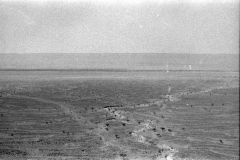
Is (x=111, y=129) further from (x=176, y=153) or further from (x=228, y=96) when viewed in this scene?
(x=228, y=96)

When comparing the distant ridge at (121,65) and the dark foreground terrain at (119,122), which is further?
the distant ridge at (121,65)

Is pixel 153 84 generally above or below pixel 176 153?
above

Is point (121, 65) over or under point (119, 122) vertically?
over

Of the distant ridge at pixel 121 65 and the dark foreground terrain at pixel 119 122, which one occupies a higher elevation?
the distant ridge at pixel 121 65

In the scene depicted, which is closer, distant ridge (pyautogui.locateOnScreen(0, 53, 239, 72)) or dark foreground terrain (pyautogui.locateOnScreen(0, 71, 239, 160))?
dark foreground terrain (pyautogui.locateOnScreen(0, 71, 239, 160))

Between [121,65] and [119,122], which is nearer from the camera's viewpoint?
[119,122]

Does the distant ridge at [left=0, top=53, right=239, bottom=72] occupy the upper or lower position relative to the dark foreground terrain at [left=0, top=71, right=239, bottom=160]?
upper

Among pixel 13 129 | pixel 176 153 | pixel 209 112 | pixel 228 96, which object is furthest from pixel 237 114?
pixel 13 129

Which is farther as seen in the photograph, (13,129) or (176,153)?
(13,129)
